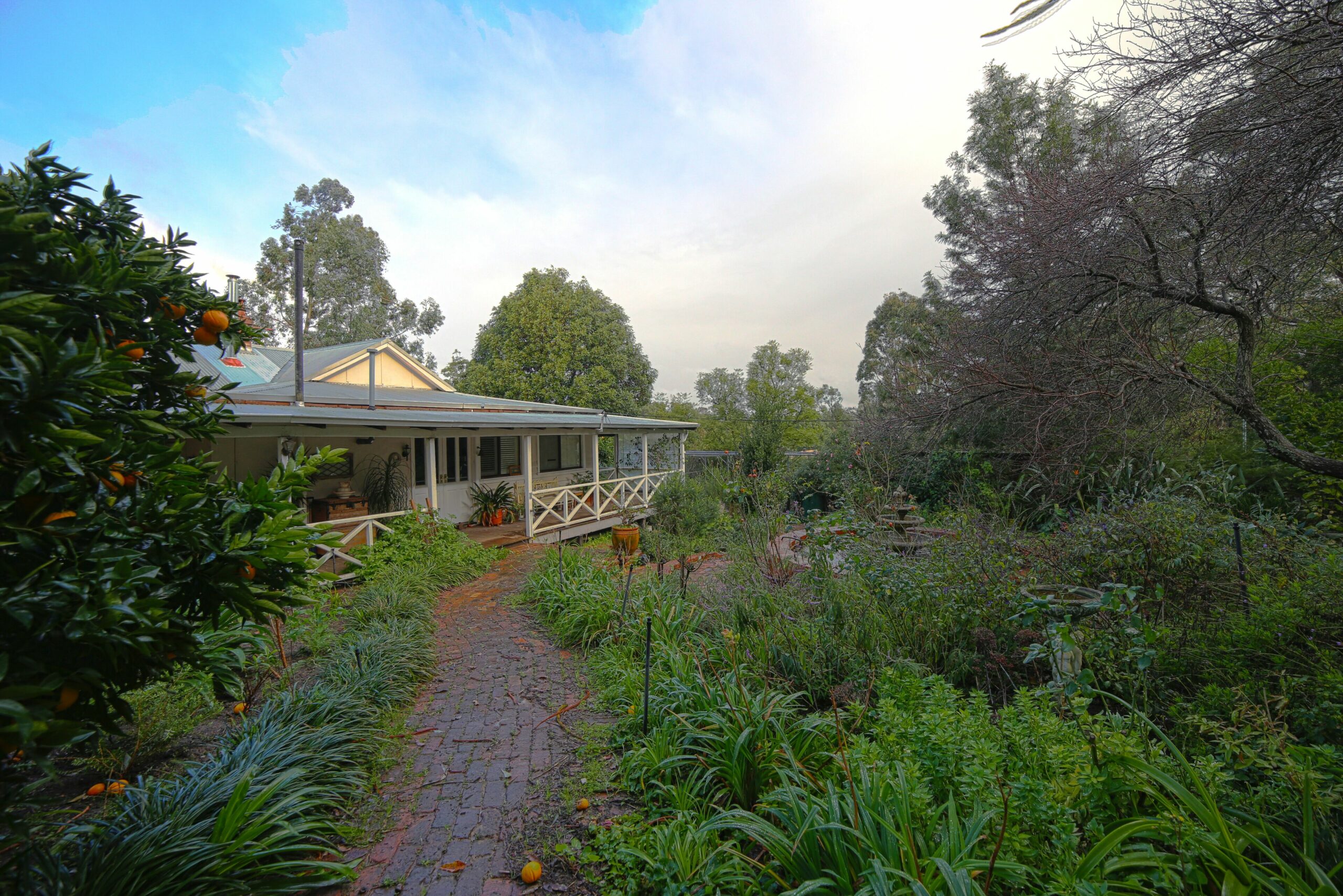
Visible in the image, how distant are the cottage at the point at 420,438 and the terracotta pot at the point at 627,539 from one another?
5.37 feet

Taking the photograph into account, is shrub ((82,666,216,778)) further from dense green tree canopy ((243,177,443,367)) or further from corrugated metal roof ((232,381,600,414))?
dense green tree canopy ((243,177,443,367))

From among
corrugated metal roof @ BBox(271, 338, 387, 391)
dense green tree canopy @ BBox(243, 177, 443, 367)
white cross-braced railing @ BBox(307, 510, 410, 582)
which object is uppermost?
dense green tree canopy @ BBox(243, 177, 443, 367)

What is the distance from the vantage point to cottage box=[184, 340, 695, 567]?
26.3 ft

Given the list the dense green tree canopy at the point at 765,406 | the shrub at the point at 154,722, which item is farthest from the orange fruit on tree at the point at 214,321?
the dense green tree canopy at the point at 765,406

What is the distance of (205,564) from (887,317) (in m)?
26.5

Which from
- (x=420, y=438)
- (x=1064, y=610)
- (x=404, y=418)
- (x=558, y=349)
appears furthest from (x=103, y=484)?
(x=558, y=349)

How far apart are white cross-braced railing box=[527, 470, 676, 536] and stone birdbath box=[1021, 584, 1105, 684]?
8454 millimetres

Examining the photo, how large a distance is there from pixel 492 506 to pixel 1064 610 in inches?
424

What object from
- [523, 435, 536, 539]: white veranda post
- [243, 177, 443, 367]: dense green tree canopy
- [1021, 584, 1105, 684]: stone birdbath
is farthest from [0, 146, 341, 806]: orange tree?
[243, 177, 443, 367]: dense green tree canopy

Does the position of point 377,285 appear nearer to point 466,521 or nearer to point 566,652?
point 466,521

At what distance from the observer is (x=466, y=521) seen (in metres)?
12.1

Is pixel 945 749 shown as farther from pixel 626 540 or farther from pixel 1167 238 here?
pixel 626 540

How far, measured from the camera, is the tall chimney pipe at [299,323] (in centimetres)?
790

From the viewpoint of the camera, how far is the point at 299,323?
26.6ft
